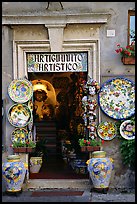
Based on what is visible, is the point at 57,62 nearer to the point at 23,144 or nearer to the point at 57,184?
the point at 23,144

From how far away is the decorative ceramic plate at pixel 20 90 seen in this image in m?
8.79

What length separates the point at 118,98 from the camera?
880cm

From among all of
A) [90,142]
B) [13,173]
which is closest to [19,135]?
[13,173]

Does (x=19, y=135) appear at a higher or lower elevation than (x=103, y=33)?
lower

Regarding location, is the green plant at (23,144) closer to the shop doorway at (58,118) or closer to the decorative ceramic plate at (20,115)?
the decorative ceramic plate at (20,115)

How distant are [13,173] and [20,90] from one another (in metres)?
1.77

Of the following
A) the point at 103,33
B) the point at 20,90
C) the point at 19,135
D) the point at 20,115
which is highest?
the point at 103,33

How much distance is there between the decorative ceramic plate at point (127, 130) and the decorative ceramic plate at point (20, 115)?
193 centimetres

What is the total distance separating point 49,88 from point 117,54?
191 inches

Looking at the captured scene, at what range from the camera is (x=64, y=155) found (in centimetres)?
1114

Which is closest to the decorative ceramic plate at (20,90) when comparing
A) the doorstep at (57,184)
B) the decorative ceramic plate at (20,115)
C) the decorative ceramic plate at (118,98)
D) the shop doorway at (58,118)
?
the decorative ceramic plate at (20,115)

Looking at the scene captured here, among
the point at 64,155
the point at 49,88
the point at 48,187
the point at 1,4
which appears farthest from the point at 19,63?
the point at 49,88

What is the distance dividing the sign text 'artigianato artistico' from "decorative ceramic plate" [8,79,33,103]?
353 mm

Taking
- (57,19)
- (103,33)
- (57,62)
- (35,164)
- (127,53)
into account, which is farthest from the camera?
(35,164)
